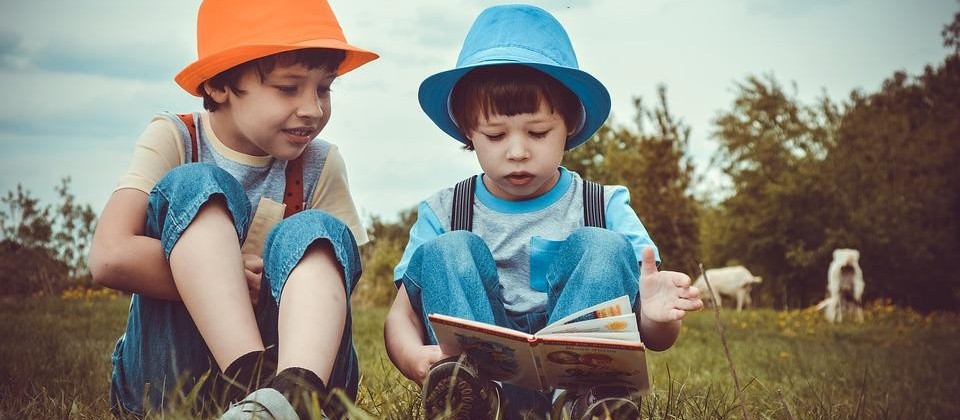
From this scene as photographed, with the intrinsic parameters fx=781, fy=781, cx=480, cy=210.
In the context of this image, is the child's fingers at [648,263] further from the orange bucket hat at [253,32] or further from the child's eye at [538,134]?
the orange bucket hat at [253,32]

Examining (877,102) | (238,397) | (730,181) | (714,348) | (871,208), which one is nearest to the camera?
(238,397)

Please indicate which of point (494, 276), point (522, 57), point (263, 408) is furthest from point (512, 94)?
point (263, 408)

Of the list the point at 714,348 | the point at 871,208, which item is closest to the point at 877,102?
the point at 871,208

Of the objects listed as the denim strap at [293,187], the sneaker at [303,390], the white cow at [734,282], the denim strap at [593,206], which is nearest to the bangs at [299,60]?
the denim strap at [293,187]

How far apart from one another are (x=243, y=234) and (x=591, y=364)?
3.13 ft

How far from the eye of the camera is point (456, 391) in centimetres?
171

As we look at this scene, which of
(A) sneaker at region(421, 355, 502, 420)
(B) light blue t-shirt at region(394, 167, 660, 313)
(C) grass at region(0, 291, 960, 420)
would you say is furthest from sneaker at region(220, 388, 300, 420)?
(B) light blue t-shirt at region(394, 167, 660, 313)

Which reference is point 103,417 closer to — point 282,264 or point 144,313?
point 144,313

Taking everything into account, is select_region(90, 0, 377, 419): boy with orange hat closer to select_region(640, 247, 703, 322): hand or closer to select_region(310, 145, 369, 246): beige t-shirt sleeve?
select_region(310, 145, 369, 246): beige t-shirt sleeve

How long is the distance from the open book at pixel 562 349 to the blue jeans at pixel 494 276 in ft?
0.37

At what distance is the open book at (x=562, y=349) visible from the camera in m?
1.59

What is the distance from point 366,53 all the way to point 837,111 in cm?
1902

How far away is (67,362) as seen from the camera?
3469 mm

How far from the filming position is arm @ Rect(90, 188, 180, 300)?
191 cm
